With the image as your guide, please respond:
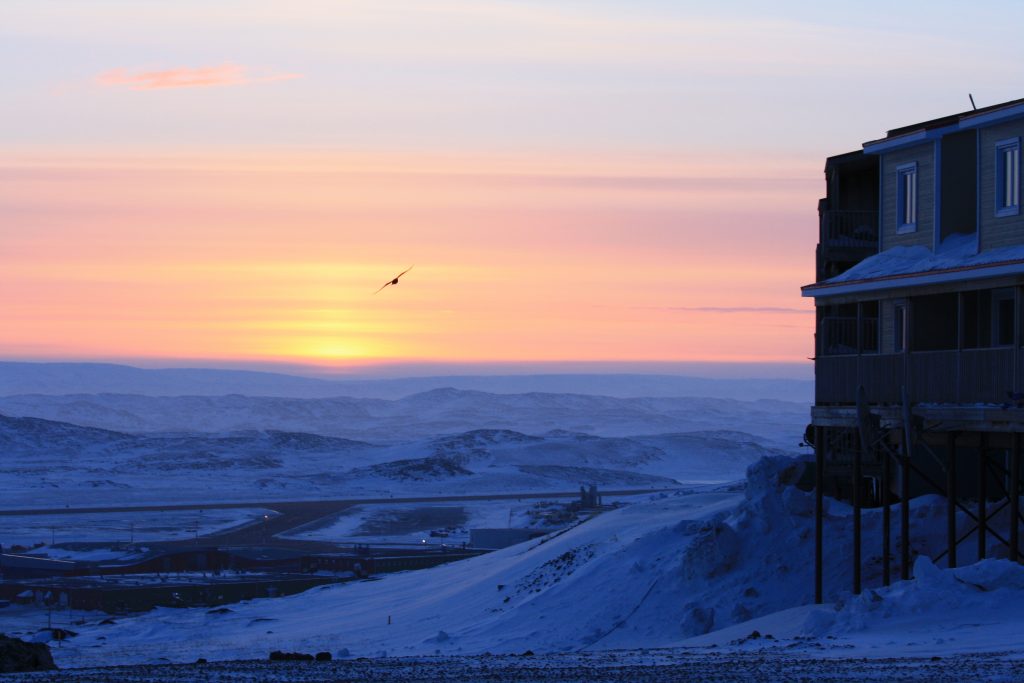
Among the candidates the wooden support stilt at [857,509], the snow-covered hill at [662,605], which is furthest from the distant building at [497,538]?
the wooden support stilt at [857,509]

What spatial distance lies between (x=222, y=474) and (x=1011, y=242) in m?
141

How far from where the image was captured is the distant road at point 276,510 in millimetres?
92875

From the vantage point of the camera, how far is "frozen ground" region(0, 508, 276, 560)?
86.6 metres

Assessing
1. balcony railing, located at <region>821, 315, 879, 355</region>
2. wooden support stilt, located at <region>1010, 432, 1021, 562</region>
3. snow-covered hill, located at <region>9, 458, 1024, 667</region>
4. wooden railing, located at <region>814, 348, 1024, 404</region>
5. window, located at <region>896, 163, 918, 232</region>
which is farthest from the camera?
balcony railing, located at <region>821, 315, 879, 355</region>

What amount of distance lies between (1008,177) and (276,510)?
94.2 m

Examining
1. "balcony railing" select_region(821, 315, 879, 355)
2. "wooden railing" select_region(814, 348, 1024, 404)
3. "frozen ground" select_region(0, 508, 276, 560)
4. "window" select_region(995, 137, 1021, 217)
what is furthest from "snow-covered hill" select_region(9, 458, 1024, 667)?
"frozen ground" select_region(0, 508, 276, 560)

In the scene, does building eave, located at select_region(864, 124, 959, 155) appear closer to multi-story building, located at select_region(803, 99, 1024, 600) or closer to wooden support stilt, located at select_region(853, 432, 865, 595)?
multi-story building, located at select_region(803, 99, 1024, 600)

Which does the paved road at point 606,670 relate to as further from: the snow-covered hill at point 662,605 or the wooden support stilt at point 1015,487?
the wooden support stilt at point 1015,487

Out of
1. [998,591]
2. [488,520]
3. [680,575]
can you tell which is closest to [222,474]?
[488,520]

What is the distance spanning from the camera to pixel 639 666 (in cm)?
1827

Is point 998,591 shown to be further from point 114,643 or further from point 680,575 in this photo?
A: point 114,643

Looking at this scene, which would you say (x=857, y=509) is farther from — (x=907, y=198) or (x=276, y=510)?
(x=276, y=510)

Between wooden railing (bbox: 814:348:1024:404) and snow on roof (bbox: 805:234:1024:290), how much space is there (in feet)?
4.64

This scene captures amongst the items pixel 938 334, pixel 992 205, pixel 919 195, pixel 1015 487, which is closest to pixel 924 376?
pixel 938 334
